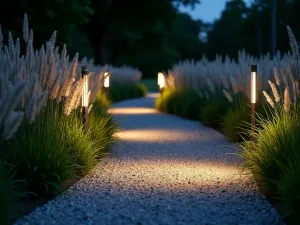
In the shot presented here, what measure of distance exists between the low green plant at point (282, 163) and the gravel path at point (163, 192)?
0.83ft

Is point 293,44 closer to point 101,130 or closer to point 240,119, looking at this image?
point 101,130

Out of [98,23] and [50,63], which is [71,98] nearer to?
[50,63]

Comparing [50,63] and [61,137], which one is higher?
[50,63]

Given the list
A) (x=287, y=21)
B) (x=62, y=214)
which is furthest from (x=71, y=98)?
(x=287, y=21)

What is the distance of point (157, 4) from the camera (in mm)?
30016

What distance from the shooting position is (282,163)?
694cm

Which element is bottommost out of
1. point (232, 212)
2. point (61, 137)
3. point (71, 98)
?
point (232, 212)

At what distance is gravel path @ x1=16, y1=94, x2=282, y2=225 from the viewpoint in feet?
21.4

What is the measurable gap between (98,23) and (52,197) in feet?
90.1

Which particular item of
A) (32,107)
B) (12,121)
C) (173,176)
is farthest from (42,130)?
(12,121)

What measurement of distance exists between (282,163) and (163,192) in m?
1.68

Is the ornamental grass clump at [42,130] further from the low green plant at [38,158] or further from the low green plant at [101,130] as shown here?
the low green plant at [101,130]

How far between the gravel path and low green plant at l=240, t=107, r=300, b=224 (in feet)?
0.83

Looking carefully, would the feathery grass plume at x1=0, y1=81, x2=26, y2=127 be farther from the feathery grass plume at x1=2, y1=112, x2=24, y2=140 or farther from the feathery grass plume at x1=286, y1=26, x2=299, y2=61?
the feathery grass plume at x1=286, y1=26, x2=299, y2=61
